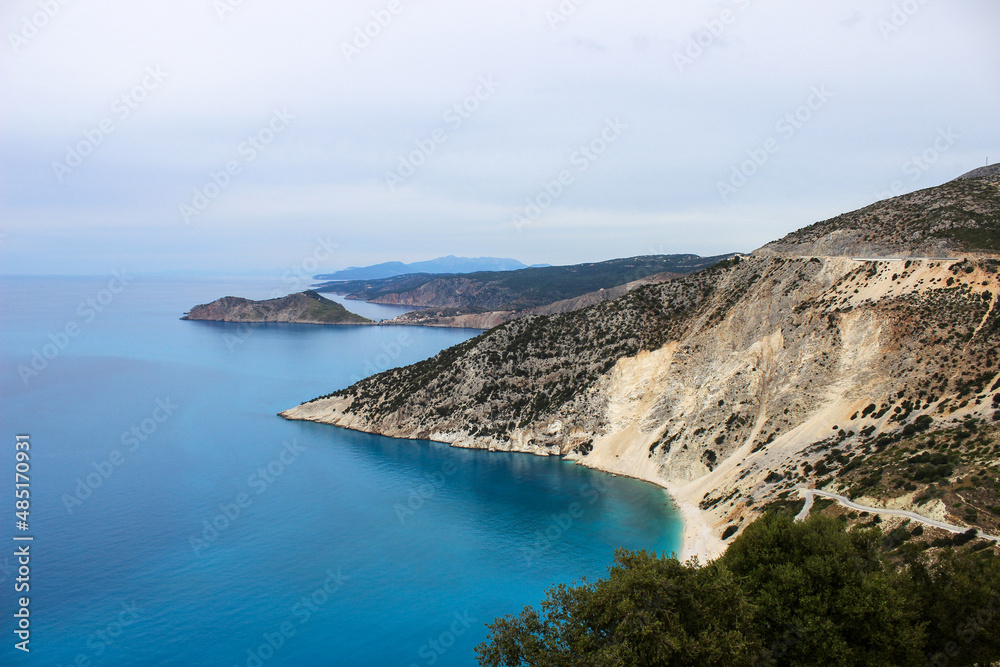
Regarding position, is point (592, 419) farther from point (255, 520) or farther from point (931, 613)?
point (931, 613)

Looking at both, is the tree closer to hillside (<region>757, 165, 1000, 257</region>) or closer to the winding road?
the winding road

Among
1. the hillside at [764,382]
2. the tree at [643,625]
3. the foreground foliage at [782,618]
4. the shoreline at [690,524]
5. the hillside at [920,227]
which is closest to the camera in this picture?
the tree at [643,625]

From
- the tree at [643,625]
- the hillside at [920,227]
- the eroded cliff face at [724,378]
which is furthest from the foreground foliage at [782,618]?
the hillside at [920,227]

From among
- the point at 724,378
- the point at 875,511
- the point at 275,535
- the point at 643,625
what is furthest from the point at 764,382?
the point at 275,535

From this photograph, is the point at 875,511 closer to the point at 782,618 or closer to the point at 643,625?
the point at 782,618

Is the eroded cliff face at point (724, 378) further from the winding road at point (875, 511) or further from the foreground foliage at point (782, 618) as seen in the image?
the foreground foliage at point (782, 618)

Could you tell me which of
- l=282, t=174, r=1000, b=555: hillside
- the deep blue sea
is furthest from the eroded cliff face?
the deep blue sea
